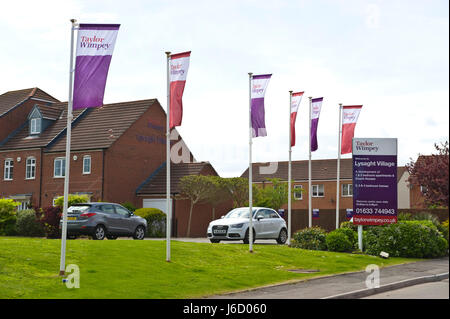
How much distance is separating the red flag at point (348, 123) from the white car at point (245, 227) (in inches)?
178

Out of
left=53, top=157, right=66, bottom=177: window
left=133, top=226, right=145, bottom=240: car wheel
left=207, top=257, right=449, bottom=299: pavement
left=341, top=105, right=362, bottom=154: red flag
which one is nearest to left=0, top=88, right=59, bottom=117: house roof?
left=53, top=157, right=66, bottom=177: window

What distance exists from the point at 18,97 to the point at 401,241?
39356mm

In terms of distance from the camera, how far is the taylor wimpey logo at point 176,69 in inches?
674

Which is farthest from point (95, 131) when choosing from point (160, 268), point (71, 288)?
point (71, 288)

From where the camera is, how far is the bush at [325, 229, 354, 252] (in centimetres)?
2325

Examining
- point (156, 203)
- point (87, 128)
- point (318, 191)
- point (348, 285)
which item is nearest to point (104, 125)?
point (87, 128)

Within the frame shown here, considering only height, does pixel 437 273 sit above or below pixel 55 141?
below

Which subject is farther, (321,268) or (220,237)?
(220,237)

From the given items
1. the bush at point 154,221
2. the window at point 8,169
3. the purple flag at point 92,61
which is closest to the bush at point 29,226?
the bush at point 154,221

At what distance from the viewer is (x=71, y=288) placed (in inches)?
471

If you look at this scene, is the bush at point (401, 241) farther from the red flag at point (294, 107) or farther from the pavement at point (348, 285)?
the red flag at point (294, 107)

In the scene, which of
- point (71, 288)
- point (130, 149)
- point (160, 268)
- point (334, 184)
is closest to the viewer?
point (71, 288)
